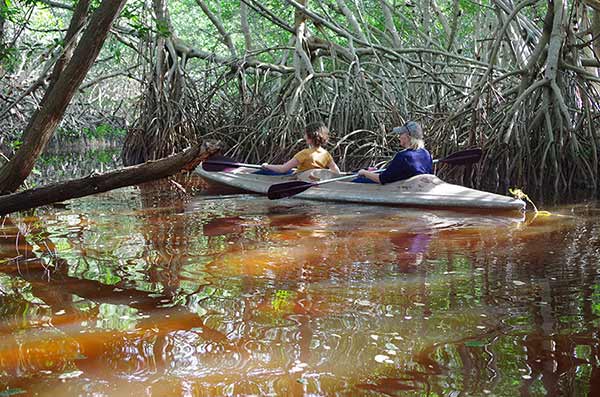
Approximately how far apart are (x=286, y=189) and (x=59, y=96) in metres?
3.19

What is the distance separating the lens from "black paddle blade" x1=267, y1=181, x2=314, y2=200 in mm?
7012

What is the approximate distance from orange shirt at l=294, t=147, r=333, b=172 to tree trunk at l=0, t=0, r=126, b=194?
12.3ft

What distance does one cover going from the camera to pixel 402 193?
Result: 6934 millimetres

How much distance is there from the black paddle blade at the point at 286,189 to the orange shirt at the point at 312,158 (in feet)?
2.13

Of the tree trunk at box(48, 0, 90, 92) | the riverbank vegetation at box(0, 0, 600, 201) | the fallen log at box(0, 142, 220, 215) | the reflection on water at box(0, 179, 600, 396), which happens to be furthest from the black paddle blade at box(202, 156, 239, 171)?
the fallen log at box(0, 142, 220, 215)

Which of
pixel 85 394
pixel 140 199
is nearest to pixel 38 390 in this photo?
pixel 85 394

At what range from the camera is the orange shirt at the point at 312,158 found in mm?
7777

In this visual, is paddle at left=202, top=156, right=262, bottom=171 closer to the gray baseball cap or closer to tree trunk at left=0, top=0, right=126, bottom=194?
the gray baseball cap

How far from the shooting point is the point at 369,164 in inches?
375

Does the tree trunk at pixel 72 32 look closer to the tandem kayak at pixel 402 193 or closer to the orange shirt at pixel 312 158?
the tandem kayak at pixel 402 193

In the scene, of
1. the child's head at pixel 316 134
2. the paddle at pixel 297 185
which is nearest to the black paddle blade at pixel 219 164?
the child's head at pixel 316 134

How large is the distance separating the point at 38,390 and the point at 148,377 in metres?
0.37

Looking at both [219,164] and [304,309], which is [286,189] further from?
[304,309]

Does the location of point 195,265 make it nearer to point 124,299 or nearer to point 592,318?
point 124,299
